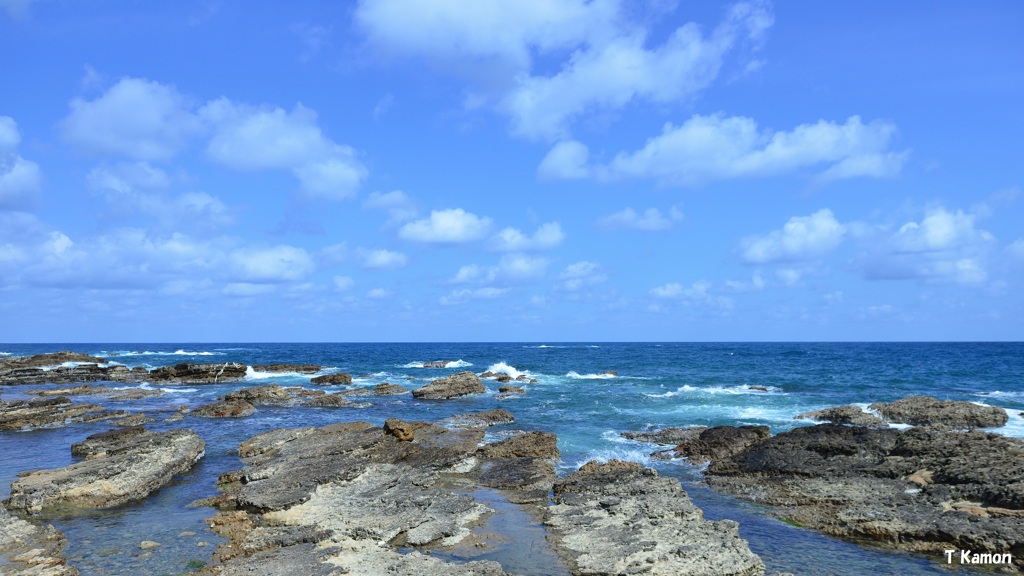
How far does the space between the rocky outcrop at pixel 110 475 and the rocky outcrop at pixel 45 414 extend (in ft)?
29.1

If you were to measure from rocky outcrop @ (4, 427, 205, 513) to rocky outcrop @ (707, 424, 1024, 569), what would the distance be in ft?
50.7

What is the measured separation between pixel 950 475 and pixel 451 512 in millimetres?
12422

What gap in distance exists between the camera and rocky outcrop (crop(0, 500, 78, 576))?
10.9 metres

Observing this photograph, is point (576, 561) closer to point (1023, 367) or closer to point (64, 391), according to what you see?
point (64, 391)

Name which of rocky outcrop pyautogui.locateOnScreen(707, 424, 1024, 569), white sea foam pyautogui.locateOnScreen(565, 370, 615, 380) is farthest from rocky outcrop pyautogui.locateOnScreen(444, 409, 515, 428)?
white sea foam pyautogui.locateOnScreen(565, 370, 615, 380)

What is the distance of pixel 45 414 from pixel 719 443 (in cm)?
2954

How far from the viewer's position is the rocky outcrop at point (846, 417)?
28203 millimetres

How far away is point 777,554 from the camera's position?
39.9 feet

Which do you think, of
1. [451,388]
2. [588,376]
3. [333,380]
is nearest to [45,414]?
[451,388]

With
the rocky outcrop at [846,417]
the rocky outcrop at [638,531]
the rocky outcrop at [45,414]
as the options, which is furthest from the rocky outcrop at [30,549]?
the rocky outcrop at [846,417]

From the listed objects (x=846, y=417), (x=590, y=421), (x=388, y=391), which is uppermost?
(x=846, y=417)

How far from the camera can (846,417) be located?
95.7ft

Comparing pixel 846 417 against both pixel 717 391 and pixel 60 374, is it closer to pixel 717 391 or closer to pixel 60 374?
pixel 717 391

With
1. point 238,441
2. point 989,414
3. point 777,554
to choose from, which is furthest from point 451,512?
point 989,414
